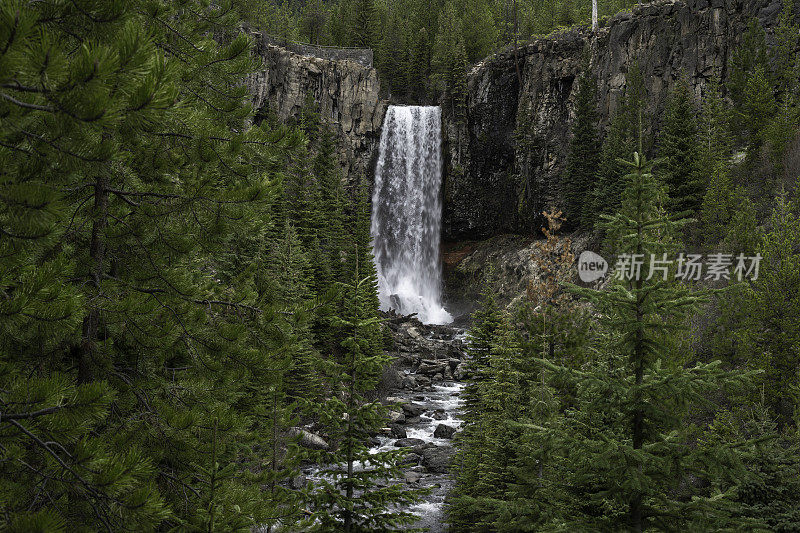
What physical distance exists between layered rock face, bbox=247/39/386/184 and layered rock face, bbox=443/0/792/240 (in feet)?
26.2

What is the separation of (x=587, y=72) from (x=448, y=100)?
1375 cm

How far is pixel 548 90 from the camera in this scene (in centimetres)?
4234

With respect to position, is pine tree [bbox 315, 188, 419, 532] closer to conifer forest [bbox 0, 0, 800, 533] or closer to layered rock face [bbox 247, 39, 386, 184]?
conifer forest [bbox 0, 0, 800, 533]

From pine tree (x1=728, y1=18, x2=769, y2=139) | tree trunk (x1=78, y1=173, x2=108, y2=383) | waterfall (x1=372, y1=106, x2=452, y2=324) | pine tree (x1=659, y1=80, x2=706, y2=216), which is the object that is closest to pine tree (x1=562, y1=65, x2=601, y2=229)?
pine tree (x1=659, y1=80, x2=706, y2=216)

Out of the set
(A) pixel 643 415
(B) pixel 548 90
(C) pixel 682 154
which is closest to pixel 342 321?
(A) pixel 643 415

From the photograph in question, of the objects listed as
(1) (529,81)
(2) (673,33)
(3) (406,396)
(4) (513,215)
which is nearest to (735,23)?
(2) (673,33)

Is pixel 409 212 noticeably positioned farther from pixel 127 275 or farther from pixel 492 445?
pixel 127 275

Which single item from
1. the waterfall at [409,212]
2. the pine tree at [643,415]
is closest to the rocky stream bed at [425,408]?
the pine tree at [643,415]

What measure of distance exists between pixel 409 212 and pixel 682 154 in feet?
76.9

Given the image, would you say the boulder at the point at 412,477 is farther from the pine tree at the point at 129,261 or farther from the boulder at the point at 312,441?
the pine tree at the point at 129,261

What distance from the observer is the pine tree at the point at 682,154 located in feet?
93.7

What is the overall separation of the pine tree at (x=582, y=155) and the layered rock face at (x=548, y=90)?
184cm

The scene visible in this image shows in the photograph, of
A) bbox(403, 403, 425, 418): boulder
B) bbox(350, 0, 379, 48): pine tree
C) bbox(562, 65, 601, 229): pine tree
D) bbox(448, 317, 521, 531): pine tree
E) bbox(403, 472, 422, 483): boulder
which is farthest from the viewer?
bbox(350, 0, 379, 48): pine tree

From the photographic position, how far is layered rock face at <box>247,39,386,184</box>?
42688mm
